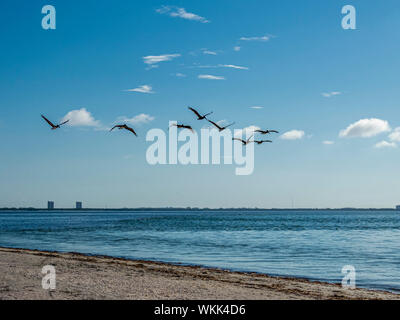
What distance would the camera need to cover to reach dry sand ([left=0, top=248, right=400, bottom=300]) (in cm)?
1353

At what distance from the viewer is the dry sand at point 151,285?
44.4 ft

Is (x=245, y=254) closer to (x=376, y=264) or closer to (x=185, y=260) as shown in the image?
(x=185, y=260)

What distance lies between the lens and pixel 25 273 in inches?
695

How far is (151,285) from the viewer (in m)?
15.6
